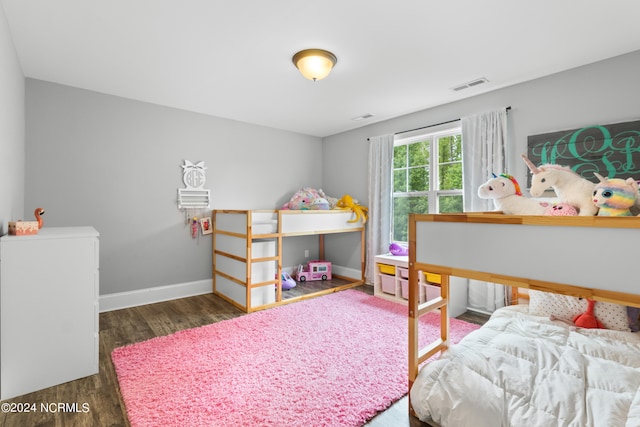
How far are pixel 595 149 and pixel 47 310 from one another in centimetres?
414

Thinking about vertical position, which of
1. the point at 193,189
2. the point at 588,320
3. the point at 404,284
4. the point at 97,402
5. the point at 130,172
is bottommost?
the point at 97,402

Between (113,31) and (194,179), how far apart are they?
1898 millimetres

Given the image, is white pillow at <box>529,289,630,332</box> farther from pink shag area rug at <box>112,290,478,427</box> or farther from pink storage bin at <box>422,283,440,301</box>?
pink storage bin at <box>422,283,440,301</box>

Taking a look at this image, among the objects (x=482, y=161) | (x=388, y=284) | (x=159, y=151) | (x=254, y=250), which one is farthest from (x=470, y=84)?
(x=159, y=151)

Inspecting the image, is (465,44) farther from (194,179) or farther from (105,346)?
(105,346)

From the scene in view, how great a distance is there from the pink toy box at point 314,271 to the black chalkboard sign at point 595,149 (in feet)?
9.58

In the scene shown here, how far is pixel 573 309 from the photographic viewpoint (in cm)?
208

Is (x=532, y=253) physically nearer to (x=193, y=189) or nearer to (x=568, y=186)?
(x=568, y=186)

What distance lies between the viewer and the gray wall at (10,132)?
1899mm

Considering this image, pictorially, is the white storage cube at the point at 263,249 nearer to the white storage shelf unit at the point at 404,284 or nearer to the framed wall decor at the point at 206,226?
the framed wall decor at the point at 206,226

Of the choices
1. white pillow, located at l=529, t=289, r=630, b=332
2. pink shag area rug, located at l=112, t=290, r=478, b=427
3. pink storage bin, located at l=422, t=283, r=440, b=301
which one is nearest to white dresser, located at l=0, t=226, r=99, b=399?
pink shag area rug, located at l=112, t=290, r=478, b=427

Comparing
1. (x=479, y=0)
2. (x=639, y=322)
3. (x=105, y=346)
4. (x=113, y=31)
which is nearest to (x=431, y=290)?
(x=639, y=322)

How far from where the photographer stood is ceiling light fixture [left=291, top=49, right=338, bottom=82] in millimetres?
2340

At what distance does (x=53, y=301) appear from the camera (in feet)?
6.29
